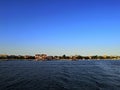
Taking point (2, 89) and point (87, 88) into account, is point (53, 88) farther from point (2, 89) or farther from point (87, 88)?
point (2, 89)

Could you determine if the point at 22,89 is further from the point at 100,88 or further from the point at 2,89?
the point at 100,88

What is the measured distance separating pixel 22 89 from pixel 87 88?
39.1 feet

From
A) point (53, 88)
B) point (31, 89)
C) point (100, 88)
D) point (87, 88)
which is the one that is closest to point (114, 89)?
point (100, 88)

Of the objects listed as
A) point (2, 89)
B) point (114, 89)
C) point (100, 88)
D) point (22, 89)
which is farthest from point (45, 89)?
point (114, 89)

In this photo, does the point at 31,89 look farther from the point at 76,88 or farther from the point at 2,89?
the point at 76,88

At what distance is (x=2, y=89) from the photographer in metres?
33.1

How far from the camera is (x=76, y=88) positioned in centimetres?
3516

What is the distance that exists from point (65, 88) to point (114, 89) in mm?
8915

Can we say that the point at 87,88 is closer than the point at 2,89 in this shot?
No

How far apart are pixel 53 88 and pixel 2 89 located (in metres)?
9.04

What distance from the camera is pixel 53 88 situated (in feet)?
114

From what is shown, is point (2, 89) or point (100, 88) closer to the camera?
point (2, 89)

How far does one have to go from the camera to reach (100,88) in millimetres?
35406

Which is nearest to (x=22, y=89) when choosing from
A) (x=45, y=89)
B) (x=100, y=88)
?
(x=45, y=89)
